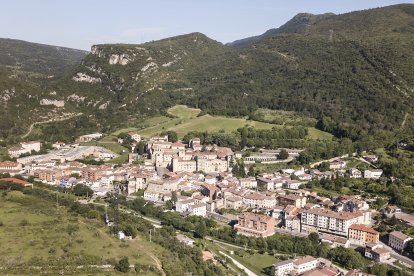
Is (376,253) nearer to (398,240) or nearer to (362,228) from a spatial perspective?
(398,240)

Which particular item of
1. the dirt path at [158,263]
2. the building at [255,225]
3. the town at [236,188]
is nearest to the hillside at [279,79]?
the town at [236,188]

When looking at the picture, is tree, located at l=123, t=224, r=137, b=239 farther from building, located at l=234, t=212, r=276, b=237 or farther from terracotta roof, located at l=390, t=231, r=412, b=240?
terracotta roof, located at l=390, t=231, r=412, b=240

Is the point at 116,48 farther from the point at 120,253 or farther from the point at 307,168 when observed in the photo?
the point at 120,253

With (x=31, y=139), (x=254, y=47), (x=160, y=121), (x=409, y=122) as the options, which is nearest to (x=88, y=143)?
(x=31, y=139)

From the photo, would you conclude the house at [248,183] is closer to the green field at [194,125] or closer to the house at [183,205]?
the house at [183,205]

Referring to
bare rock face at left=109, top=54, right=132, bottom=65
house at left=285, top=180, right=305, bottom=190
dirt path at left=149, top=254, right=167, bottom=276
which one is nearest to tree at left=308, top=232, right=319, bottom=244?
house at left=285, top=180, right=305, bottom=190

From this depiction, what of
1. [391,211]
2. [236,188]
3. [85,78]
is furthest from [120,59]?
[391,211]
